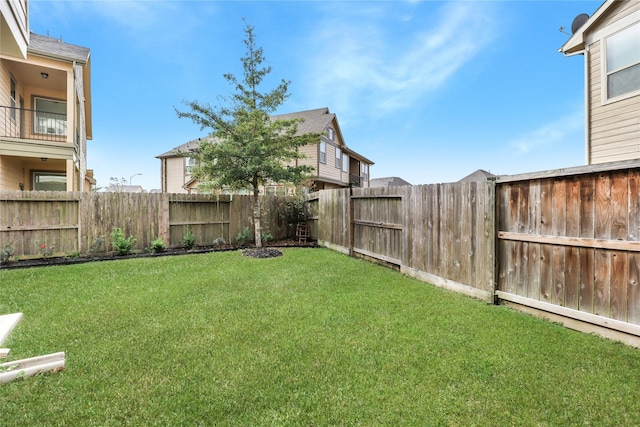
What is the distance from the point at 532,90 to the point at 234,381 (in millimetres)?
15247

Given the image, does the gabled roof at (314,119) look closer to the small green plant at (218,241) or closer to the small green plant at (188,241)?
the small green plant at (218,241)

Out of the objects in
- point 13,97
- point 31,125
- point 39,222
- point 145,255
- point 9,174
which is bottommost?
point 145,255

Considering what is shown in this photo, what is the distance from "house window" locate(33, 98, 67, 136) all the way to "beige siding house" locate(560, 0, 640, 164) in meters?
17.3

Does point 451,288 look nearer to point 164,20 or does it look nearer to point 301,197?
point 301,197

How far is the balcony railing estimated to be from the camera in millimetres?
9511

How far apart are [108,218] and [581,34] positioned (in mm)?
13068

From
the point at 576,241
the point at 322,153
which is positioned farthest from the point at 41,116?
the point at 576,241

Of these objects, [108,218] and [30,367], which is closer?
[30,367]

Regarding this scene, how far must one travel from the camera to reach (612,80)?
6832 mm

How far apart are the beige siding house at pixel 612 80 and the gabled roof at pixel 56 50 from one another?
14921 millimetres

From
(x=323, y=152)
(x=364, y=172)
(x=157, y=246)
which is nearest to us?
(x=157, y=246)

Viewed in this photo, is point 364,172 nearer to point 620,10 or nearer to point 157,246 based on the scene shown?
point 620,10


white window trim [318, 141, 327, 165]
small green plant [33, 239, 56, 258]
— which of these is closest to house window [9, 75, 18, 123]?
small green plant [33, 239, 56, 258]

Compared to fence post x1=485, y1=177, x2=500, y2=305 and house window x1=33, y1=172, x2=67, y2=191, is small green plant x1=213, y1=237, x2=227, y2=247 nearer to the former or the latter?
fence post x1=485, y1=177, x2=500, y2=305
